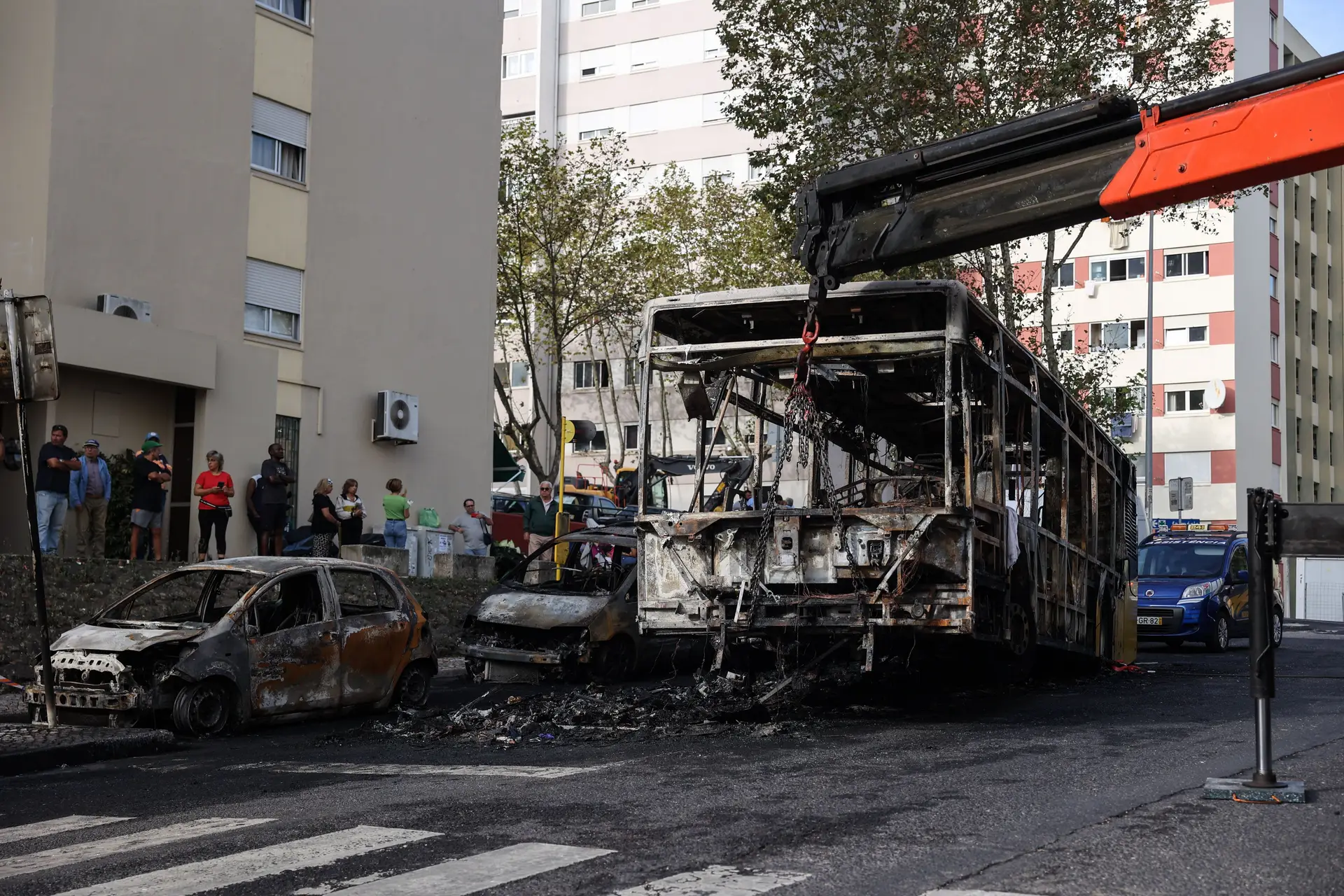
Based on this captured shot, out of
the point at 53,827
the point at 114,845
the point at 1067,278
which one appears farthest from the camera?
the point at 1067,278

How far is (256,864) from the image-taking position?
20.7 ft

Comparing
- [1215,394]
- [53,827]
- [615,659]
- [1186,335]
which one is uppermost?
[1186,335]

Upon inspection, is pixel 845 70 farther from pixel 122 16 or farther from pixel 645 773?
pixel 645 773

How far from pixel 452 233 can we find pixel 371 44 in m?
3.58

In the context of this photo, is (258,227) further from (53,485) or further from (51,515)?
(51,515)

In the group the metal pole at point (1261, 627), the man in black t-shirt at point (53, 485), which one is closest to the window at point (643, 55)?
the man in black t-shirt at point (53, 485)

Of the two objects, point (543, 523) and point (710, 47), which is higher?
point (710, 47)

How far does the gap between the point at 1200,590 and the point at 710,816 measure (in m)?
17.3

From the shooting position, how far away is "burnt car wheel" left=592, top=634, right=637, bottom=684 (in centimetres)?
1538

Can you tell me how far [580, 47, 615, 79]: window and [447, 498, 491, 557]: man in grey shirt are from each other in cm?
4070

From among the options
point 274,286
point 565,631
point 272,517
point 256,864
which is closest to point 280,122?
point 274,286

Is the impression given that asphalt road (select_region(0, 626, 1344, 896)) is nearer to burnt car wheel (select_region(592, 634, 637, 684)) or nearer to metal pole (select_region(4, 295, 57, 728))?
metal pole (select_region(4, 295, 57, 728))

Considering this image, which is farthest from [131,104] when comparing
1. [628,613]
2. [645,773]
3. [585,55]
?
[585,55]

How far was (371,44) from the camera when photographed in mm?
26688
